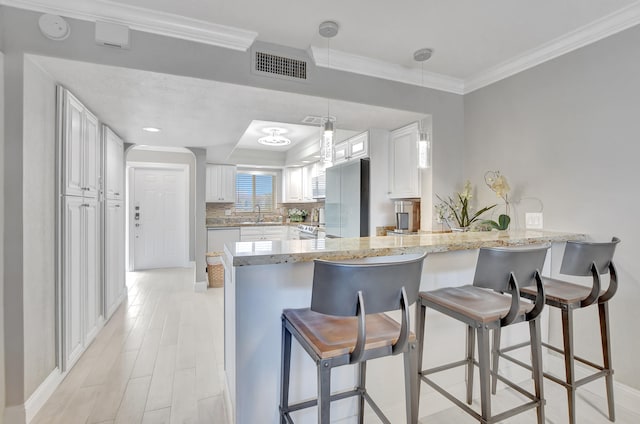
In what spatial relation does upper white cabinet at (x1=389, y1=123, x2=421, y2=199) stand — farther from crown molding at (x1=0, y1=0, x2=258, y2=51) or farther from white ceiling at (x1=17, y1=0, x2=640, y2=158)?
crown molding at (x1=0, y1=0, x2=258, y2=51)

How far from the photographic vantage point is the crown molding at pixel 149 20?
1773mm

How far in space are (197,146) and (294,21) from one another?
2.82m

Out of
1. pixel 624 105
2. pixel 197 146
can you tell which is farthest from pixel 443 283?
pixel 197 146

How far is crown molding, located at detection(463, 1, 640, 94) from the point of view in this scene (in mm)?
1933

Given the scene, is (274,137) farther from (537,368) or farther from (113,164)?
(537,368)

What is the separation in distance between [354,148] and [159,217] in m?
4.32

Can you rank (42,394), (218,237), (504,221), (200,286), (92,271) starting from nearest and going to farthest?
1. (42,394)
2. (504,221)
3. (92,271)
4. (200,286)
5. (218,237)

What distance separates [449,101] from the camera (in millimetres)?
3031

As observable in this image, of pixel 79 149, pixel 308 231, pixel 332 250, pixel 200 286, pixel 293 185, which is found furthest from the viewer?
pixel 293 185

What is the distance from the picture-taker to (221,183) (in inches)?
238

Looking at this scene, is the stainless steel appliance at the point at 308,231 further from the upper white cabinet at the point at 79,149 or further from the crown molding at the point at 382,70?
the upper white cabinet at the point at 79,149

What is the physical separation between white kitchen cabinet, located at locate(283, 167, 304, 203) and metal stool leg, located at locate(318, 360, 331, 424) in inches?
212

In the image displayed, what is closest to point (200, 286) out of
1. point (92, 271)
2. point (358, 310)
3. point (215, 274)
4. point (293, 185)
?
point (215, 274)

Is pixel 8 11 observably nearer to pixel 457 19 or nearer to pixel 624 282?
pixel 457 19
